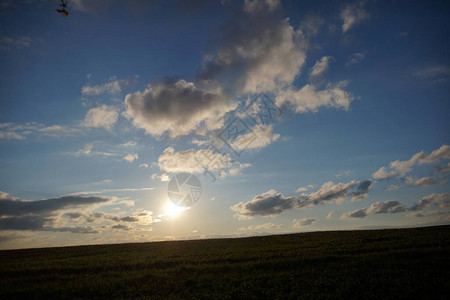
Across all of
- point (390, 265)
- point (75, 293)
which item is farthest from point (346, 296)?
point (75, 293)

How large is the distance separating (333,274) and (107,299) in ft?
46.0

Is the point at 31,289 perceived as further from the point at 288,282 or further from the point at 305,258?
the point at 305,258

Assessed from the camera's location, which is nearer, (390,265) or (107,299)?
(107,299)

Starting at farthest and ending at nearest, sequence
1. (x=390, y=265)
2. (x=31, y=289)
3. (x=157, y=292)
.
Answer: (x=390, y=265) → (x=31, y=289) → (x=157, y=292)

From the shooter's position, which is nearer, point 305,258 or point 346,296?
point 346,296

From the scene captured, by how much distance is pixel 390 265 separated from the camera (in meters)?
18.5

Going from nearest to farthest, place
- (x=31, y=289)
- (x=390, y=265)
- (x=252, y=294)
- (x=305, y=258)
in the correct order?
1. (x=252, y=294)
2. (x=31, y=289)
3. (x=390, y=265)
4. (x=305, y=258)

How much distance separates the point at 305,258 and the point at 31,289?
784 inches

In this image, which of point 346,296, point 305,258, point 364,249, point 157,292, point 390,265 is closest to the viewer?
point 346,296

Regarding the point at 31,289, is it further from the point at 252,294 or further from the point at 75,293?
the point at 252,294

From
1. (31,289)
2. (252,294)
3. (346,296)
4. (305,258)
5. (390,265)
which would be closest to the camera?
(346,296)

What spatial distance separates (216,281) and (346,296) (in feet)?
25.8

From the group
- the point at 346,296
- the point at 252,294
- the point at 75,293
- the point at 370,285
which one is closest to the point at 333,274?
the point at 370,285

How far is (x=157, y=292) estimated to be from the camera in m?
15.8
